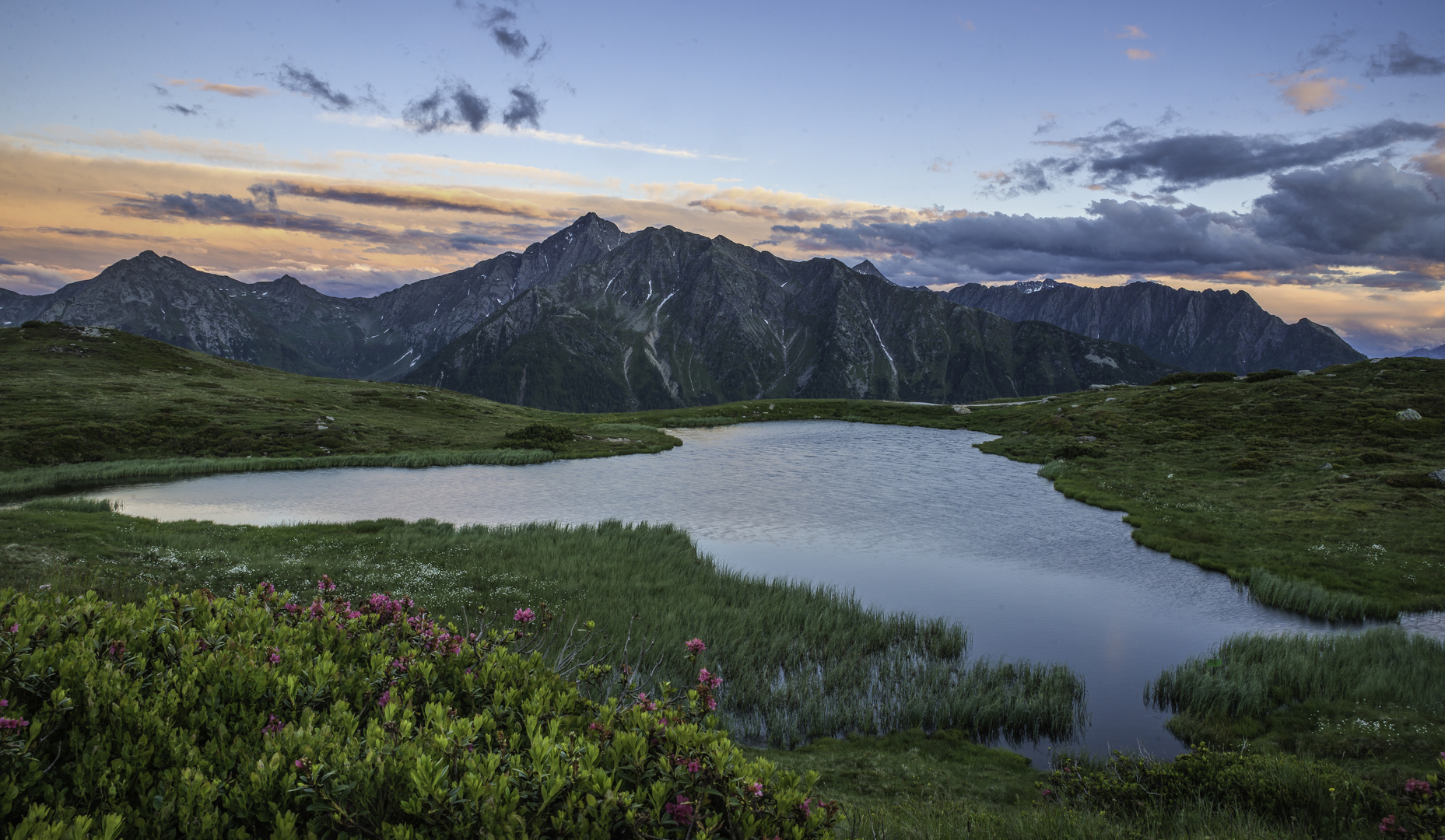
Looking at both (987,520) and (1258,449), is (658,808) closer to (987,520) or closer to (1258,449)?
(987,520)

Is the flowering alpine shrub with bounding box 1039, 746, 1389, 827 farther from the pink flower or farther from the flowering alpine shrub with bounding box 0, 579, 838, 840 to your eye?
the pink flower

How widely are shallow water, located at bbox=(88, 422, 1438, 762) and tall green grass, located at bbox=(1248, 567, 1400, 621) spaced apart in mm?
762

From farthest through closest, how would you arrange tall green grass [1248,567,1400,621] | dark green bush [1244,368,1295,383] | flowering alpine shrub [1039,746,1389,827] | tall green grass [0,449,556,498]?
1. dark green bush [1244,368,1295,383]
2. tall green grass [0,449,556,498]
3. tall green grass [1248,567,1400,621]
4. flowering alpine shrub [1039,746,1389,827]

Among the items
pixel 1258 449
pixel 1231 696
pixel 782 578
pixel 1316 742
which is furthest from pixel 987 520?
pixel 1258 449

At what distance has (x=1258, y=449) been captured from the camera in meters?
55.4

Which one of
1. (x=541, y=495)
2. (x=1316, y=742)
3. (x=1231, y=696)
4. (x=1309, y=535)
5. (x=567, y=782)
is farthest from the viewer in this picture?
(x=541, y=495)

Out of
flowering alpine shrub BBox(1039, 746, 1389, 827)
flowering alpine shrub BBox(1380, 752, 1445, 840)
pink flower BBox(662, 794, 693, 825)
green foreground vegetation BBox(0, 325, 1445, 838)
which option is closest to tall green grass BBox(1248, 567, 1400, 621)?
green foreground vegetation BBox(0, 325, 1445, 838)

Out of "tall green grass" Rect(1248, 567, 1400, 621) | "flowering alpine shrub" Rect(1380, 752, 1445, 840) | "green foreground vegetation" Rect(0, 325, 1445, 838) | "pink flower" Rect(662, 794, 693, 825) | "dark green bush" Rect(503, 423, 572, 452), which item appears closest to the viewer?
"pink flower" Rect(662, 794, 693, 825)

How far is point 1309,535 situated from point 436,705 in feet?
138

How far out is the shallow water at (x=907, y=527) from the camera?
21.9 meters

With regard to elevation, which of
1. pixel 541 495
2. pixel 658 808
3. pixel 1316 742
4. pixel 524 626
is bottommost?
pixel 541 495

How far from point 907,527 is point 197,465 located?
59.1 m

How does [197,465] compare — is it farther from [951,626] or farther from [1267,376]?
[1267,376]

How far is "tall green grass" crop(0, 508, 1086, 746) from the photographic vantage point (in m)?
16.9
